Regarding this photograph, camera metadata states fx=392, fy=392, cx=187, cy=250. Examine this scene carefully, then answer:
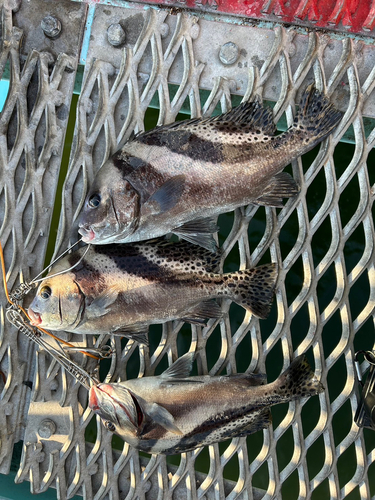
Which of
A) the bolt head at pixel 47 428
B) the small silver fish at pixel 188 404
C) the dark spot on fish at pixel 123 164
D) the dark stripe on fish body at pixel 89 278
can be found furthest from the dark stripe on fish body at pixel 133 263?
the bolt head at pixel 47 428

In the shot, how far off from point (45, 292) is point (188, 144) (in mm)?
1152

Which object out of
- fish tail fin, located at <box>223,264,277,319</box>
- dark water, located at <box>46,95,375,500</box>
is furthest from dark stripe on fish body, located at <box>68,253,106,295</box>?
dark water, located at <box>46,95,375,500</box>

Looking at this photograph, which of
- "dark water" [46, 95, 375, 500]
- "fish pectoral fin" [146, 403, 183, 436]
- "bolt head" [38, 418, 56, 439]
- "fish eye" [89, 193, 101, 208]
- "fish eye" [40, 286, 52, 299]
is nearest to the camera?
"fish eye" [89, 193, 101, 208]

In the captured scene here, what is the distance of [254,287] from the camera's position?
2.34 meters

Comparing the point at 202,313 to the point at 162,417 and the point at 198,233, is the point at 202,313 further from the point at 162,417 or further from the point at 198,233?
the point at 162,417

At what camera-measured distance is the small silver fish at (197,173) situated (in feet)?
6.89

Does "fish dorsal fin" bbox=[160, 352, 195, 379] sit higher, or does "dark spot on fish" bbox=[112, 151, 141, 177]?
"dark spot on fish" bbox=[112, 151, 141, 177]

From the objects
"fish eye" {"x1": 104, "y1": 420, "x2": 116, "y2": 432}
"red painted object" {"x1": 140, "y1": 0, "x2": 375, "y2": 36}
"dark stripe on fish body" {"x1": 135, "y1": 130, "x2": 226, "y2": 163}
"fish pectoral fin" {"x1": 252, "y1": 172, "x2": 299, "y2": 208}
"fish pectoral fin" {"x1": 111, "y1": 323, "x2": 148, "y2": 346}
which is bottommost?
"fish eye" {"x1": 104, "y1": 420, "x2": 116, "y2": 432}

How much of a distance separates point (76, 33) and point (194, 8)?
0.80 meters

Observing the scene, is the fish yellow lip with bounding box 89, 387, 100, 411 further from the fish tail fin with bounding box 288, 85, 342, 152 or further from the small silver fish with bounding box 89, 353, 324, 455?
the fish tail fin with bounding box 288, 85, 342, 152

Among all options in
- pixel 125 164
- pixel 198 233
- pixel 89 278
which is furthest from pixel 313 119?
pixel 89 278

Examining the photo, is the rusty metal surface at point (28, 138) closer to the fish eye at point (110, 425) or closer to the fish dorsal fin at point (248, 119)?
the fish eye at point (110, 425)

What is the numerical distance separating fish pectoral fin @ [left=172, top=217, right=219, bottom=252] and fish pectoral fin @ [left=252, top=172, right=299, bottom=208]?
33 centimetres

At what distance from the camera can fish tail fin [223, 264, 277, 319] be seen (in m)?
2.33
